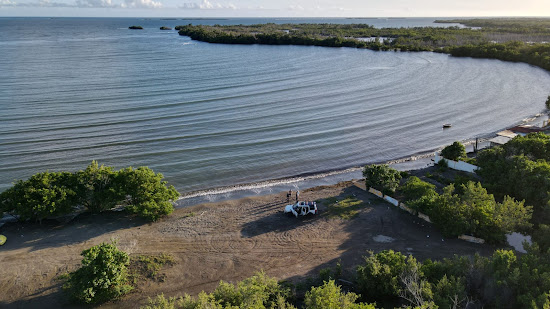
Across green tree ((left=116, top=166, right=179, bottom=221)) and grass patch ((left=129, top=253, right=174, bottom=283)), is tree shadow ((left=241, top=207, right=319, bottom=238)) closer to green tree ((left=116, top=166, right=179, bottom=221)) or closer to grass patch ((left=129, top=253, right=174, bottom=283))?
grass patch ((left=129, top=253, right=174, bottom=283))

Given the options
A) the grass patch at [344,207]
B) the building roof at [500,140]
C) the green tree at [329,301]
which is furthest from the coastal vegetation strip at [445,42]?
the green tree at [329,301]

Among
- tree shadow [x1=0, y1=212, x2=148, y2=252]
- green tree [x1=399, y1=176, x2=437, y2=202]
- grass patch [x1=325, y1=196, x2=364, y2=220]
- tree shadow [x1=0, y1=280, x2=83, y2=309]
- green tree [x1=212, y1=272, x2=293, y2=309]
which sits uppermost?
green tree [x1=399, y1=176, x2=437, y2=202]

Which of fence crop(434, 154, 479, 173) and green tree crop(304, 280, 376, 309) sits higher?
fence crop(434, 154, 479, 173)

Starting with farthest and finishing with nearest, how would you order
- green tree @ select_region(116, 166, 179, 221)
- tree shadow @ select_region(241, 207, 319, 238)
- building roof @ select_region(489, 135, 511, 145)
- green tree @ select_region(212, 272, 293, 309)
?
1. building roof @ select_region(489, 135, 511, 145)
2. green tree @ select_region(116, 166, 179, 221)
3. tree shadow @ select_region(241, 207, 319, 238)
4. green tree @ select_region(212, 272, 293, 309)

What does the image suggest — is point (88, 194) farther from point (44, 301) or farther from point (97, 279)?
point (97, 279)

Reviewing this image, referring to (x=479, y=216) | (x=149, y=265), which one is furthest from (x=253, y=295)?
(x=479, y=216)

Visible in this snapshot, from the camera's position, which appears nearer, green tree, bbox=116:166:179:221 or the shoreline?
green tree, bbox=116:166:179:221

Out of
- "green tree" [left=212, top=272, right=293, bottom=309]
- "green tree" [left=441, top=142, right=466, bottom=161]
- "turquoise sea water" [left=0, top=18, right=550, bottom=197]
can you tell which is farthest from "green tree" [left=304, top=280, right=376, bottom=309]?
"green tree" [left=441, top=142, right=466, bottom=161]
